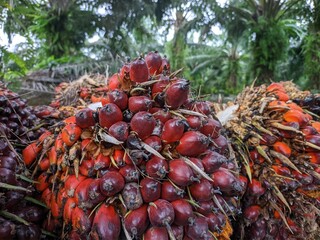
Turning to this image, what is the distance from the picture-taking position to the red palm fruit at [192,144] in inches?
37.6

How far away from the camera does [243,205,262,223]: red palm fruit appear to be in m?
1.31

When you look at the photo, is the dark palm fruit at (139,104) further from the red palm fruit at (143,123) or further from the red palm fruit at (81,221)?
the red palm fruit at (81,221)

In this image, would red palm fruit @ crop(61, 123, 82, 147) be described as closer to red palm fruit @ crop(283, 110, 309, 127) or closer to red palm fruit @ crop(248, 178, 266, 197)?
red palm fruit @ crop(248, 178, 266, 197)

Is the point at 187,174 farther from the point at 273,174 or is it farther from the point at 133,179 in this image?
the point at 273,174

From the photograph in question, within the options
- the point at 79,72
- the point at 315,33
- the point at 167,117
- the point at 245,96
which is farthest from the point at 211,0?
the point at 167,117

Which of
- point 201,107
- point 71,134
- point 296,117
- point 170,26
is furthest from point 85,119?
point 170,26

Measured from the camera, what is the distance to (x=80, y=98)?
68.3 inches

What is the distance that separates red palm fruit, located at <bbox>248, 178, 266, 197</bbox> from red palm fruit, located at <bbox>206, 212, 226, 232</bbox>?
0.34 meters

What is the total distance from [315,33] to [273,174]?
7733 mm

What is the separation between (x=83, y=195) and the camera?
923mm

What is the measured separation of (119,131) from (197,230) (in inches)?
13.5

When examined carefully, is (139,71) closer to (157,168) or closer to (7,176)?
(157,168)

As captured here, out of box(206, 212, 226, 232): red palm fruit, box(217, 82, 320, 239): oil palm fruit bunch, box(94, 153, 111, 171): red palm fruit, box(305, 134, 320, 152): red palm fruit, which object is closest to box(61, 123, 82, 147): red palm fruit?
box(94, 153, 111, 171): red palm fruit

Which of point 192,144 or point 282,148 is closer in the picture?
point 192,144
